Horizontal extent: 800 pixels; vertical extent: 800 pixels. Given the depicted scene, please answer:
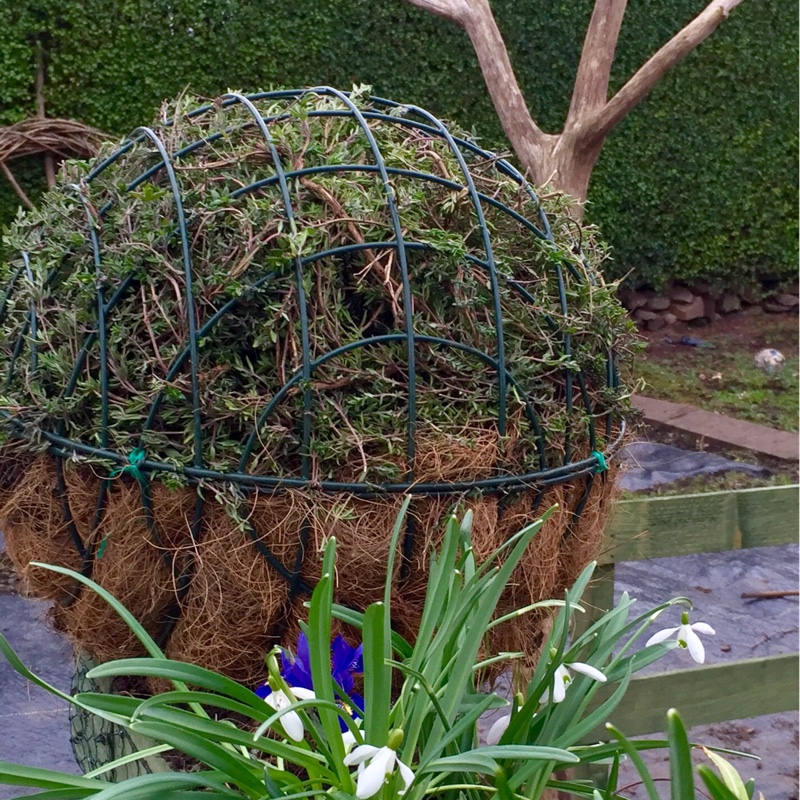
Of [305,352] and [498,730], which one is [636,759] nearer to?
[498,730]

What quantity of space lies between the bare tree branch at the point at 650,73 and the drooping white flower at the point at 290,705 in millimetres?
2556

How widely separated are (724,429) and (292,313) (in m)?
4.19

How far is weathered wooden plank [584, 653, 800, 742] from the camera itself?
5.58 feet

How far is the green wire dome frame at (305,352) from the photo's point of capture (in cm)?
102

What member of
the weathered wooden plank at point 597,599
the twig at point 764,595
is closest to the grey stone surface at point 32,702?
the weathered wooden plank at point 597,599

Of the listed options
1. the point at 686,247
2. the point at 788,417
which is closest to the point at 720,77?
the point at 686,247

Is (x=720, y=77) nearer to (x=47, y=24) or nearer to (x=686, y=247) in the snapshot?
(x=686, y=247)

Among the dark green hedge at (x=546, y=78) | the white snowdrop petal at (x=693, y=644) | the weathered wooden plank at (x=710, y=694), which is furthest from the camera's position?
the dark green hedge at (x=546, y=78)

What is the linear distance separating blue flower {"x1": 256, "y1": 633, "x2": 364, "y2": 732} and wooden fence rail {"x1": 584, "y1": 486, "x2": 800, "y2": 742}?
2.25 ft

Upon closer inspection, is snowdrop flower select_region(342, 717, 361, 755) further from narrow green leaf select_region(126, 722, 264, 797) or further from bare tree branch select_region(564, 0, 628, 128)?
bare tree branch select_region(564, 0, 628, 128)

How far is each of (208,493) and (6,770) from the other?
342 millimetres

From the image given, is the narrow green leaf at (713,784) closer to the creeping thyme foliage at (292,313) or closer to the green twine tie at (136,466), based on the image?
the creeping thyme foliage at (292,313)

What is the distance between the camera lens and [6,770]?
2.87 ft

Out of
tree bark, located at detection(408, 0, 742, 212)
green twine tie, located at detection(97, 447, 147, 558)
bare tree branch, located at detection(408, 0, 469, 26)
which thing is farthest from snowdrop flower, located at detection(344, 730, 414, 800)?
bare tree branch, located at detection(408, 0, 469, 26)
